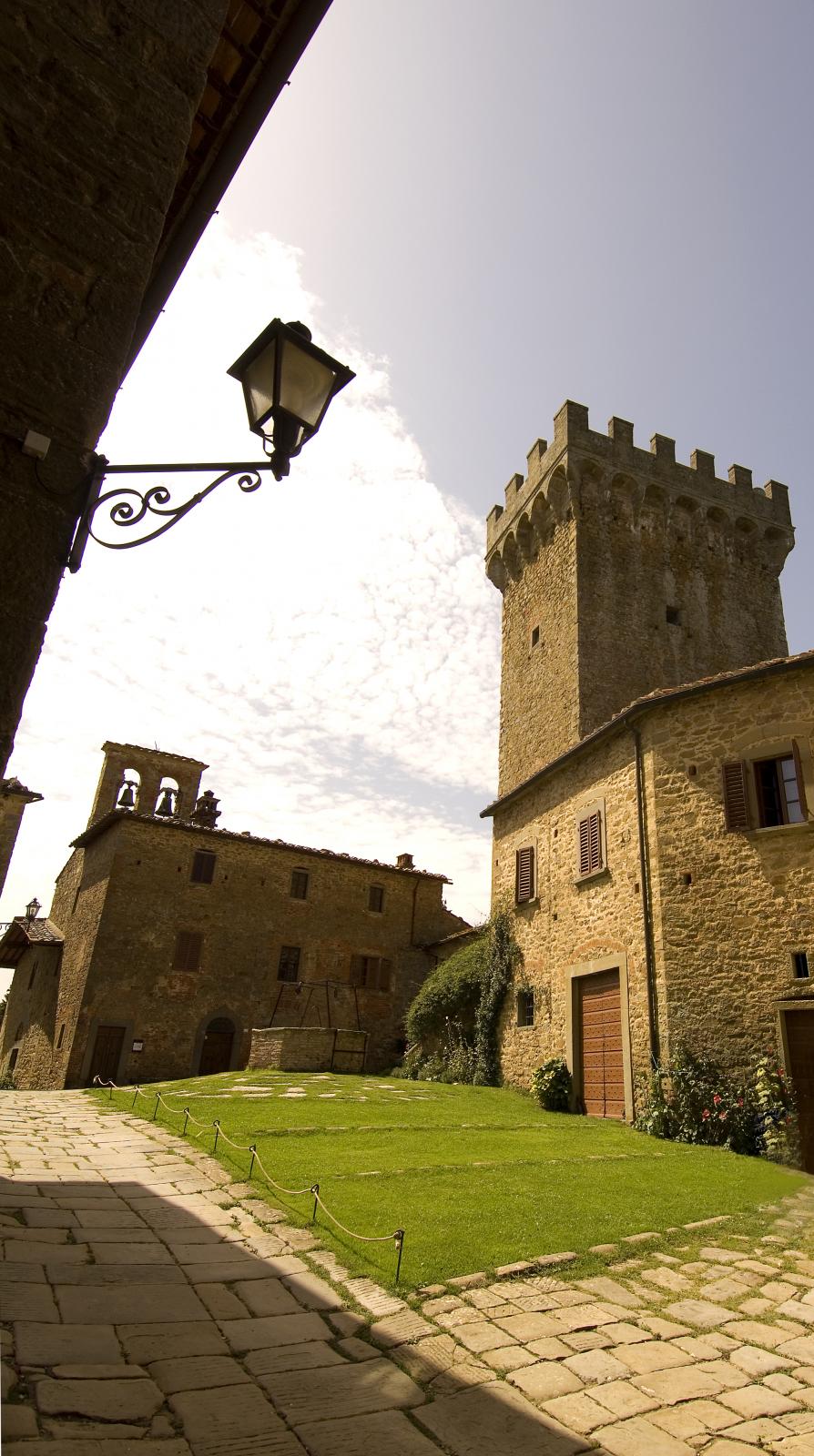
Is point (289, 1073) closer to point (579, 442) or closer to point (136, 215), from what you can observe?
point (136, 215)

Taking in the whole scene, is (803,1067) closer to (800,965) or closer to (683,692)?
(800,965)

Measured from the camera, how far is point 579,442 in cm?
2452

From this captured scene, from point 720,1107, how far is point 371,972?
16.2m

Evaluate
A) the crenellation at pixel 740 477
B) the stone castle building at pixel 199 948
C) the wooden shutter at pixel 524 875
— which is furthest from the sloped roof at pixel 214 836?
the crenellation at pixel 740 477

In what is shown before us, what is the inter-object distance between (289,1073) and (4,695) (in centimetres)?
1698

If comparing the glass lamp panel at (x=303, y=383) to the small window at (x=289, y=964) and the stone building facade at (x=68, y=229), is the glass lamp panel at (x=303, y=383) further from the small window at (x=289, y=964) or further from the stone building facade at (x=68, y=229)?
the small window at (x=289, y=964)

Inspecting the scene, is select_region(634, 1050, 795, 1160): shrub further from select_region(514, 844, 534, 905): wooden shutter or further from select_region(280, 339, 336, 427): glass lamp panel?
select_region(280, 339, 336, 427): glass lamp panel

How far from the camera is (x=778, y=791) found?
12062 millimetres

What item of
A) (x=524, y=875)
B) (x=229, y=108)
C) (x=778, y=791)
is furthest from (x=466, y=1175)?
(x=524, y=875)

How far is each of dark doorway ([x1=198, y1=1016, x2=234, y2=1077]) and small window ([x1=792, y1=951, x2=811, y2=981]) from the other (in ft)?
55.7

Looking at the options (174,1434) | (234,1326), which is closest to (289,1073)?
(234,1326)

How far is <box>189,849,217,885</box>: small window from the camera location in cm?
2386

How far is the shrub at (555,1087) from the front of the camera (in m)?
13.7

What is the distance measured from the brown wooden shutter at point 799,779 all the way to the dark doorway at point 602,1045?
4.11 metres
